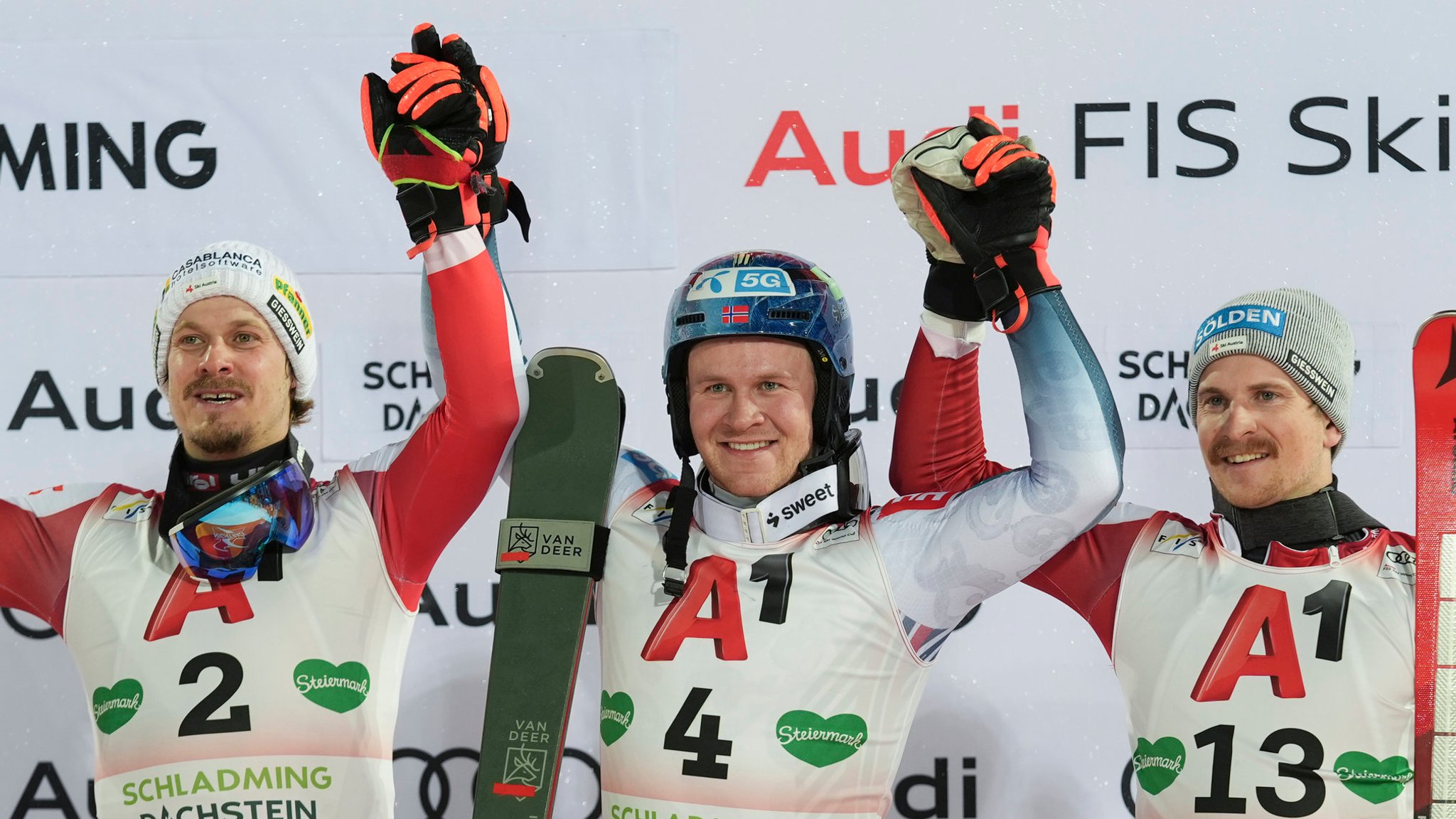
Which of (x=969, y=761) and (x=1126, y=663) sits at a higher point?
(x=1126, y=663)

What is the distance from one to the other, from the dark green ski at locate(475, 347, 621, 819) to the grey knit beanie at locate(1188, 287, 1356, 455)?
1060mm

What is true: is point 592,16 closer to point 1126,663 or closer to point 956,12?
point 956,12

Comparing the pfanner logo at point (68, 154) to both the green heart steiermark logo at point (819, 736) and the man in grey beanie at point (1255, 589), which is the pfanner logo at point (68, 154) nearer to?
the man in grey beanie at point (1255, 589)

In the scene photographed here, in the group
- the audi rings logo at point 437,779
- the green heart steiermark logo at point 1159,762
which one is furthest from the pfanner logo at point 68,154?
the green heart steiermark logo at point 1159,762

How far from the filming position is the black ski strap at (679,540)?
201 centimetres

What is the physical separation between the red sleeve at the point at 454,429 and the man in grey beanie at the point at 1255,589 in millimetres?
713

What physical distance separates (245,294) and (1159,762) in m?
1.72

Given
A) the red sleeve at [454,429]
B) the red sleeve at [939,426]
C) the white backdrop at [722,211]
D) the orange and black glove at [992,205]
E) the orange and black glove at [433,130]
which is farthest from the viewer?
the white backdrop at [722,211]

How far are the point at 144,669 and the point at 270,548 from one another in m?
0.28

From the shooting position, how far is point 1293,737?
1.94 meters

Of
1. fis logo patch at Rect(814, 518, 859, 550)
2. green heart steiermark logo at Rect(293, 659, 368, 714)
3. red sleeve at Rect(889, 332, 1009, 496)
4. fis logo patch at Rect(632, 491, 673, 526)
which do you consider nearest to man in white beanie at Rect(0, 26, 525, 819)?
green heart steiermark logo at Rect(293, 659, 368, 714)

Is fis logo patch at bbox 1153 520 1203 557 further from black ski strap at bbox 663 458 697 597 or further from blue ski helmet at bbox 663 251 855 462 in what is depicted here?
black ski strap at bbox 663 458 697 597

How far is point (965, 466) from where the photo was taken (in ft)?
7.30

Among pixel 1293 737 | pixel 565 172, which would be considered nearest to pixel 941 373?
pixel 1293 737
